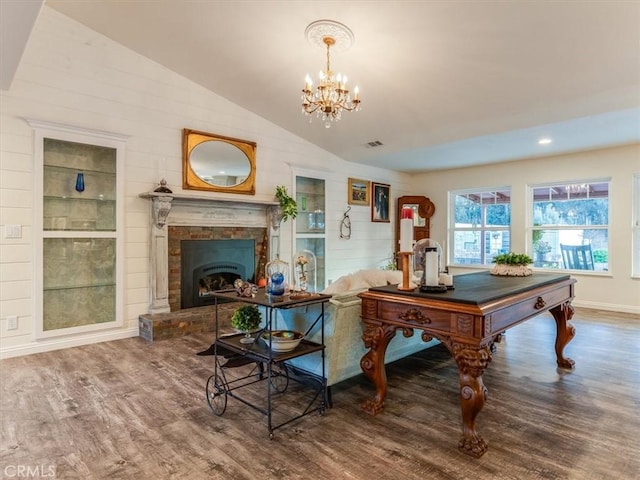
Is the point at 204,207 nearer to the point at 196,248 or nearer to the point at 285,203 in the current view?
the point at 196,248

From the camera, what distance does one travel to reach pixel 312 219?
666 cm

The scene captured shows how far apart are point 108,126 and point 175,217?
1.30 metres

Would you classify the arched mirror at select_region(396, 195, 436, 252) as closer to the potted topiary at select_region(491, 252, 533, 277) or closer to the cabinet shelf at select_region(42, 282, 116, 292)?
the potted topiary at select_region(491, 252, 533, 277)

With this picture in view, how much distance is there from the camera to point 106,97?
434 centimetres

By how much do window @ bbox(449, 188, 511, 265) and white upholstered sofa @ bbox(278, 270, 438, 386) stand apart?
5.37 meters

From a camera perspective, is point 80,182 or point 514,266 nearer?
point 514,266

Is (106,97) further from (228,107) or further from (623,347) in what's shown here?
(623,347)

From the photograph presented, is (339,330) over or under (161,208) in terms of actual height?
under

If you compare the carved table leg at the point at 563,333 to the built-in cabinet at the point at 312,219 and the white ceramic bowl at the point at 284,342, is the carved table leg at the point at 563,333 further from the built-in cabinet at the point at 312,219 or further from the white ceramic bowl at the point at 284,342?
the built-in cabinet at the point at 312,219

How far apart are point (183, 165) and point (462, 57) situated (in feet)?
11.8

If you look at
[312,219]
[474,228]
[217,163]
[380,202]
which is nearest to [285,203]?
[312,219]

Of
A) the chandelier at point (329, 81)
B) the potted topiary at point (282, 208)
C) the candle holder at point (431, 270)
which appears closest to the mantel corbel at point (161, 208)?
the potted topiary at point (282, 208)

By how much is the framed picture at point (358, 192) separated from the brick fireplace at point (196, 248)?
2.11 m

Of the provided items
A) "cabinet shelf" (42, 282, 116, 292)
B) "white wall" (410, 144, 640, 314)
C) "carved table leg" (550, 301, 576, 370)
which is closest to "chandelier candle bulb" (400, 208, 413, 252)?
"carved table leg" (550, 301, 576, 370)
